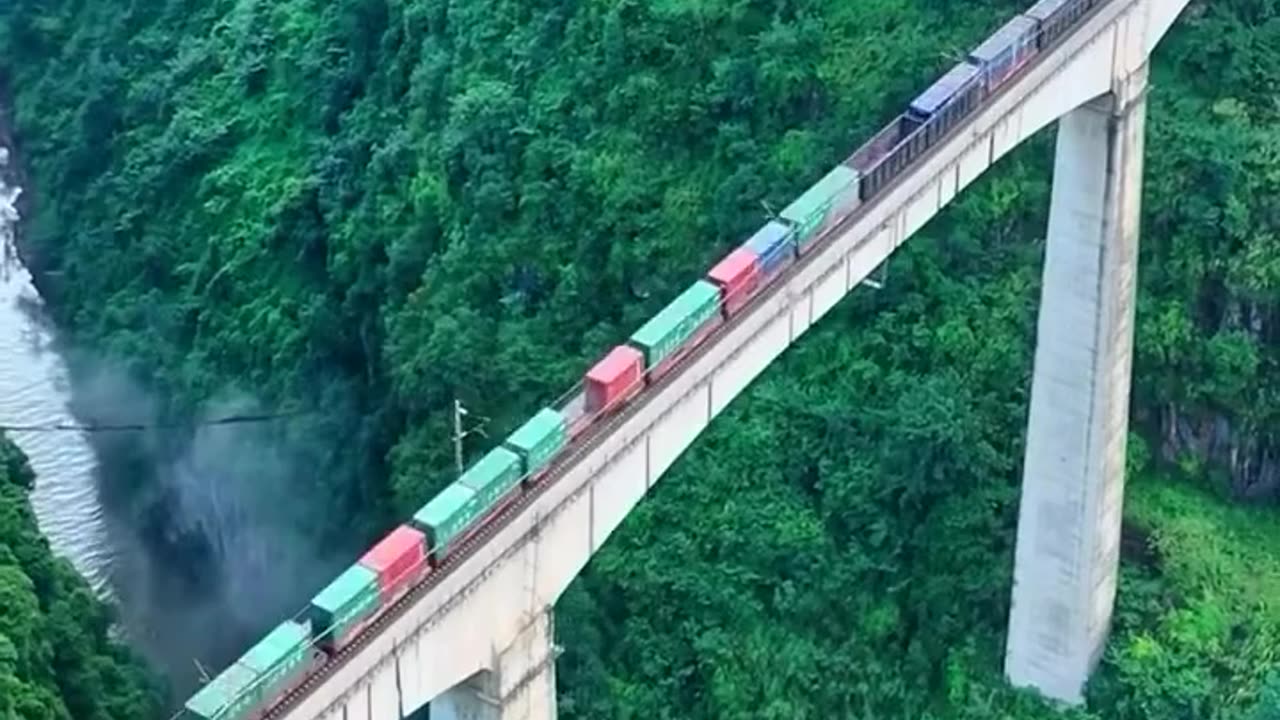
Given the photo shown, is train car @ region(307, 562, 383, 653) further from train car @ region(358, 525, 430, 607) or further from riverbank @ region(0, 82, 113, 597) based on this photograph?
riverbank @ region(0, 82, 113, 597)

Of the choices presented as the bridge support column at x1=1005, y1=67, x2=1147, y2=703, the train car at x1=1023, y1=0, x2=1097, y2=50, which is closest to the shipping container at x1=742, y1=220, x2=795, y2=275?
the train car at x1=1023, y1=0, x2=1097, y2=50

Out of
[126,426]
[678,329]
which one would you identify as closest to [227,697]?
[678,329]

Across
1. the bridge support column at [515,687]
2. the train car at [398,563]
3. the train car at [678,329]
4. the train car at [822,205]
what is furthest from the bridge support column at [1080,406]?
the train car at [398,563]

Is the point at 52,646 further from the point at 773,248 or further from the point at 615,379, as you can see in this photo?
the point at 773,248

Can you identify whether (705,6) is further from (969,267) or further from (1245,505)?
(1245,505)

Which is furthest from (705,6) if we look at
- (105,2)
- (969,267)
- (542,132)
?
(105,2)

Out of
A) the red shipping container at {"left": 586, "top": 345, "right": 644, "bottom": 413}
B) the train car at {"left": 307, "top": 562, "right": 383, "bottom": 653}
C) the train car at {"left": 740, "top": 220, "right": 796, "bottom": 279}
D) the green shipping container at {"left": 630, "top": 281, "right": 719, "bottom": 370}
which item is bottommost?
the train car at {"left": 307, "top": 562, "right": 383, "bottom": 653}
